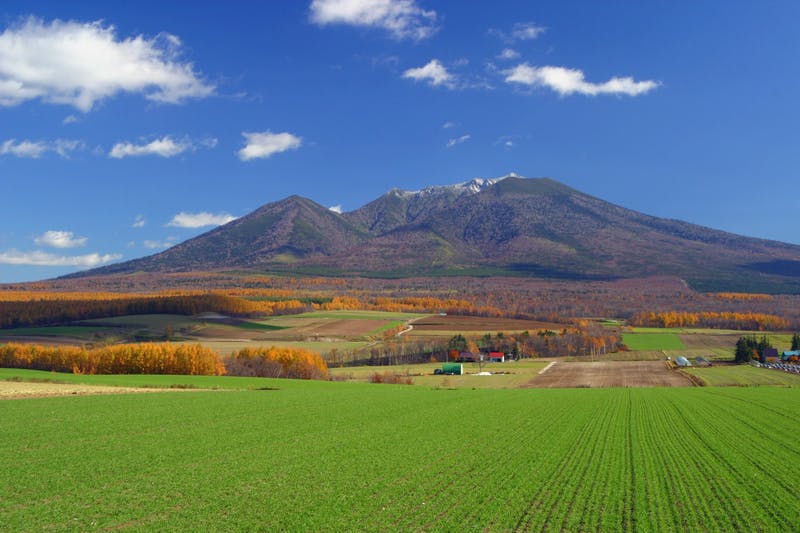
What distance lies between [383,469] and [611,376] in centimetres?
6617

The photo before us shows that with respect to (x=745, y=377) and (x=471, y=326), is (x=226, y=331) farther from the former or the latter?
(x=745, y=377)

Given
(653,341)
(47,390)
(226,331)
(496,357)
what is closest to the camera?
(47,390)

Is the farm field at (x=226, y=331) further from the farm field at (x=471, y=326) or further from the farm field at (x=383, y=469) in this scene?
the farm field at (x=383, y=469)

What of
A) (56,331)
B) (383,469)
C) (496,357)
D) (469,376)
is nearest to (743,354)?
(496,357)

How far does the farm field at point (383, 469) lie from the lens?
46.3 feet

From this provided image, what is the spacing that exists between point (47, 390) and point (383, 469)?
112 feet

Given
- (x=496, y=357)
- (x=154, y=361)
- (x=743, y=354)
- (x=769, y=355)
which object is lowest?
(x=496, y=357)

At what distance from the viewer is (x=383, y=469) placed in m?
19.0

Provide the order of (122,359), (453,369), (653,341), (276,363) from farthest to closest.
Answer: (653,341) → (453,369) → (276,363) → (122,359)

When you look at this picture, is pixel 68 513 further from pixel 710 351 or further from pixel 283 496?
pixel 710 351

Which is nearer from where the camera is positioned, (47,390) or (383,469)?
(383,469)

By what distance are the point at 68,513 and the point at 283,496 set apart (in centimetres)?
511

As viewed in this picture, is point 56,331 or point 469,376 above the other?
point 56,331

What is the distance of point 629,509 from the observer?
595 inches
